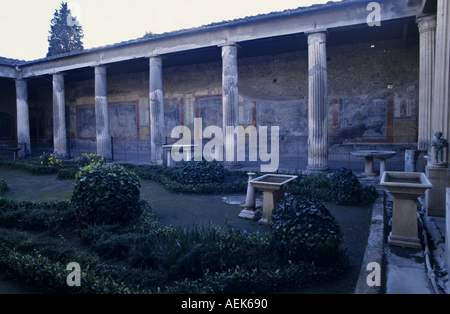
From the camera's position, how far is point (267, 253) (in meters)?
3.54

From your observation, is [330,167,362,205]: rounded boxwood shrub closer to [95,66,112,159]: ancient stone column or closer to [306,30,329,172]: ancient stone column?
[306,30,329,172]: ancient stone column

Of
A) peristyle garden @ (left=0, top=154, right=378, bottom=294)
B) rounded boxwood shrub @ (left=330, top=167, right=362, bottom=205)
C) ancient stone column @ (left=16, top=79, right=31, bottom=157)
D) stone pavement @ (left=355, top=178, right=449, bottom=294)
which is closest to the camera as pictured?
stone pavement @ (left=355, top=178, right=449, bottom=294)

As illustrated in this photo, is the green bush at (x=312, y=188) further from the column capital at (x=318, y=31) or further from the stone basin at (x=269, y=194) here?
the column capital at (x=318, y=31)

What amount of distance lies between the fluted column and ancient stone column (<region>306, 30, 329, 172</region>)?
327cm

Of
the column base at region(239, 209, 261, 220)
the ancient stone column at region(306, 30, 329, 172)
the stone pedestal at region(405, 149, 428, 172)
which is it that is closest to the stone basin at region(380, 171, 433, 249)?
the column base at region(239, 209, 261, 220)

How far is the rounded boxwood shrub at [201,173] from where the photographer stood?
744 cm

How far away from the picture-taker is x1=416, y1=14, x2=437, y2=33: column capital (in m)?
7.34

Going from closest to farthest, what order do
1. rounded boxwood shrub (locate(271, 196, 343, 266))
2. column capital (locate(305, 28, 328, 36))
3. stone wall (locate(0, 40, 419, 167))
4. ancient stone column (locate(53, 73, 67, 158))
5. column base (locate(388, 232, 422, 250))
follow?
rounded boxwood shrub (locate(271, 196, 343, 266)) → column base (locate(388, 232, 422, 250)) → column capital (locate(305, 28, 328, 36)) → stone wall (locate(0, 40, 419, 167)) → ancient stone column (locate(53, 73, 67, 158))

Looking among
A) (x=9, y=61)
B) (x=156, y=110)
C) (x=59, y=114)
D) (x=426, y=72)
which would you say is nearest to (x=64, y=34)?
(x=9, y=61)

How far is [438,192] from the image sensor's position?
4.76 metres

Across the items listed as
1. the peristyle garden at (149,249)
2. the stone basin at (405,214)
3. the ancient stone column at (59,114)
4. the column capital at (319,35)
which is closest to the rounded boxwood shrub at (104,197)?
the peristyle garden at (149,249)

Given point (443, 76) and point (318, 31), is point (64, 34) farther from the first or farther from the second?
point (443, 76)

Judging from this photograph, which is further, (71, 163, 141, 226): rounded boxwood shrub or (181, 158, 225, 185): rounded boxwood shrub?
(181, 158, 225, 185): rounded boxwood shrub
